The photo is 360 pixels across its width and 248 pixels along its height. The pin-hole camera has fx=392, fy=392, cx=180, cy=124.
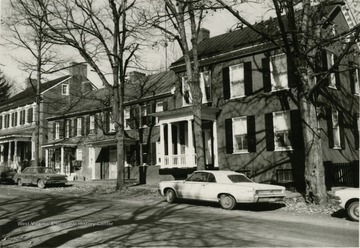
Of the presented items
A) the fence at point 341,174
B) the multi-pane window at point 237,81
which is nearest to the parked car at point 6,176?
the multi-pane window at point 237,81

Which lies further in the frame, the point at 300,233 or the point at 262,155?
the point at 262,155

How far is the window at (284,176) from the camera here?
2031 cm

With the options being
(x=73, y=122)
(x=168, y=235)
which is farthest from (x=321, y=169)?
(x=73, y=122)

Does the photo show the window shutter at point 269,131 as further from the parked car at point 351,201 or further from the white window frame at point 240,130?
the parked car at point 351,201

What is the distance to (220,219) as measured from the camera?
1188 cm

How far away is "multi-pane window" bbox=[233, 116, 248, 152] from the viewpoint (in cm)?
2270

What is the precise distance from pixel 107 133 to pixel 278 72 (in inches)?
654

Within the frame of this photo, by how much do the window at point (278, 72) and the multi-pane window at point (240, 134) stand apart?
2717mm

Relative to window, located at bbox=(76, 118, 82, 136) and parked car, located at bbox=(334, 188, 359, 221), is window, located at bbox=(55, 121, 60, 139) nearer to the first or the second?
window, located at bbox=(76, 118, 82, 136)

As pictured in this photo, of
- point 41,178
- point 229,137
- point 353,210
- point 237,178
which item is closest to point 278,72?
point 229,137

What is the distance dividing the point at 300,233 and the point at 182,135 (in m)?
17.1

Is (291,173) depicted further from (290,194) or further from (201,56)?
(201,56)

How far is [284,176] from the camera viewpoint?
20.6 meters

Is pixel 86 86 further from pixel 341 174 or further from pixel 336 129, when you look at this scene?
pixel 341 174
